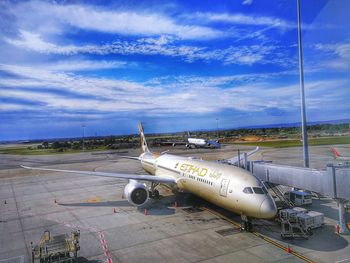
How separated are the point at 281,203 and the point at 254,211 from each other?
30.7ft

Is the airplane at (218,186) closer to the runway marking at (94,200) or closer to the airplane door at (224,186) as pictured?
the airplane door at (224,186)

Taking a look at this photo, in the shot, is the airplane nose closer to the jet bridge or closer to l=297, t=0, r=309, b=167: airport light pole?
the jet bridge

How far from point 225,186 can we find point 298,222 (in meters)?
5.29

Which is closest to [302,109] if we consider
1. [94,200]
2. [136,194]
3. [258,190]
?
[258,190]

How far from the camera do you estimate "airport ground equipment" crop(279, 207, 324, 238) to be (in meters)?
19.0

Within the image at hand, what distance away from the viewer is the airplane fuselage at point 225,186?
60.9 feet

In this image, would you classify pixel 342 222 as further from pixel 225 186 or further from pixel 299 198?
pixel 225 186

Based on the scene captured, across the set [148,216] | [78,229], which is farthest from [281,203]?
[78,229]

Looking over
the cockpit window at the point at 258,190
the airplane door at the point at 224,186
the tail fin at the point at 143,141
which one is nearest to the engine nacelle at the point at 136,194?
the airplane door at the point at 224,186

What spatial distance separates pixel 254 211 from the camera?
18547 mm

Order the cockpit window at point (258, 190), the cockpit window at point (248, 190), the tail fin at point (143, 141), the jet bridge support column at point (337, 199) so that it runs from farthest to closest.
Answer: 1. the tail fin at point (143, 141)
2. the cockpit window at point (248, 190)
3. the cockpit window at point (258, 190)
4. the jet bridge support column at point (337, 199)

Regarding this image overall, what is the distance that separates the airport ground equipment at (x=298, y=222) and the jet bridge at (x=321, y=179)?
5.08ft

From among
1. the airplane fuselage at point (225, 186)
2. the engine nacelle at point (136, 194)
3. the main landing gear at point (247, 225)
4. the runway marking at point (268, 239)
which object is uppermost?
the airplane fuselage at point (225, 186)

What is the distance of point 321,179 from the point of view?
19.6 metres
